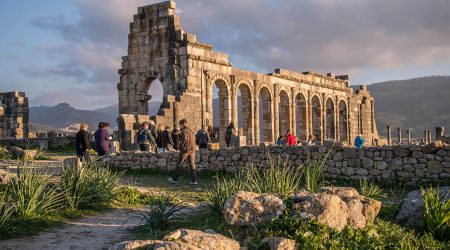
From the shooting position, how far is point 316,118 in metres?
32.7

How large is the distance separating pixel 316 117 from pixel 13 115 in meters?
19.6

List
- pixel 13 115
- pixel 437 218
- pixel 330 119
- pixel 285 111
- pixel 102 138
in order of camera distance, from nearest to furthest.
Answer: pixel 437 218 → pixel 102 138 → pixel 285 111 → pixel 13 115 → pixel 330 119

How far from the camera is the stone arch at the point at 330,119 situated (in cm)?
3444

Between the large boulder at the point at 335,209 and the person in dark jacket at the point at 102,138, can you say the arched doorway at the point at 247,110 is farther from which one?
the large boulder at the point at 335,209

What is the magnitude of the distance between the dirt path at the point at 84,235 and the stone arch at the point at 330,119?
27.3m

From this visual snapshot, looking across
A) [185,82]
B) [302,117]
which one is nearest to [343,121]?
[302,117]

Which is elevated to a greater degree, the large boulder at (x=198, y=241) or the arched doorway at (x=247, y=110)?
the arched doorway at (x=247, y=110)

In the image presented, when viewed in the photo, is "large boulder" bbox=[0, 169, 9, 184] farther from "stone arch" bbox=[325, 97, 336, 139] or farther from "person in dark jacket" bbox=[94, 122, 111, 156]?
"stone arch" bbox=[325, 97, 336, 139]

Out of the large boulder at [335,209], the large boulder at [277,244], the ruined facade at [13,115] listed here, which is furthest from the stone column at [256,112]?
the large boulder at [277,244]

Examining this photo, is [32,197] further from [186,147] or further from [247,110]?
[247,110]

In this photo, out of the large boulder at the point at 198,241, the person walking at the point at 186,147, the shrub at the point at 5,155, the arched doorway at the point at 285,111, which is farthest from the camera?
the arched doorway at the point at 285,111

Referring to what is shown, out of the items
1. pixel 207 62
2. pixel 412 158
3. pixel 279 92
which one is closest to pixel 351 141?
pixel 279 92

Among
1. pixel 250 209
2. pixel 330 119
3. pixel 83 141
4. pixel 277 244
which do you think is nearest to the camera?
pixel 277 244

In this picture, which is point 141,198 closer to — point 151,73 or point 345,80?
point 151,73
